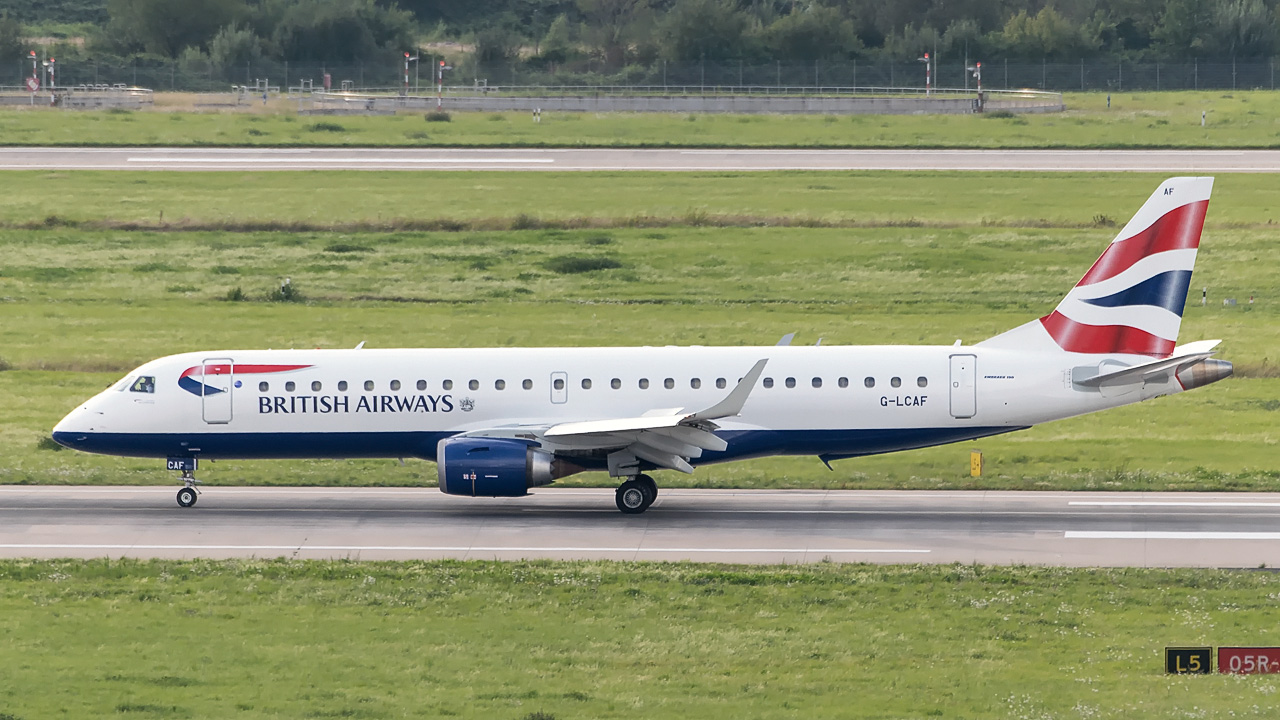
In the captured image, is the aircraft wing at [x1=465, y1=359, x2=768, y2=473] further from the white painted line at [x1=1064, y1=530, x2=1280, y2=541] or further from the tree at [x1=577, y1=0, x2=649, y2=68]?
the tree at [x1=577, y1=0, x2=649, y2=68]

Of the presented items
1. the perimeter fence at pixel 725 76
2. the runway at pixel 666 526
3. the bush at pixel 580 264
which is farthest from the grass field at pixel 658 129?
the runway at pixel 666 526

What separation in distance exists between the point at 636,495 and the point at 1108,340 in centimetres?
1073

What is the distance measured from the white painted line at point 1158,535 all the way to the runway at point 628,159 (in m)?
51.6

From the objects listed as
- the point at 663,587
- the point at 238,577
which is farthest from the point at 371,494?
the point at 663,587

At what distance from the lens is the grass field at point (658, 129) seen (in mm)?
94938

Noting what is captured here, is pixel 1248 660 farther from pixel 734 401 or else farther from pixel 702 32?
pixel 702 32

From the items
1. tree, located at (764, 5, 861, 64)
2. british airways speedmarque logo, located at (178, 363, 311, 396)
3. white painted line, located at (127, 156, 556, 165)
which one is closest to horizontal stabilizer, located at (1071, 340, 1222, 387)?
british airways speedmarque logo, located at (178, 363, 311, 396)

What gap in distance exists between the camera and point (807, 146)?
93.5 meters

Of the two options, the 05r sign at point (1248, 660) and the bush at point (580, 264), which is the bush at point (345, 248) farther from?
the 05r sign at point (1248, 660)

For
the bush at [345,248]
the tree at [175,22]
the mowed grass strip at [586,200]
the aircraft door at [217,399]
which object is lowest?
the aircraft door at [217,399]

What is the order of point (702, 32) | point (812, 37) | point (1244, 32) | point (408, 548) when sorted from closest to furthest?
point (408, 548) → point (1244, 32) → point (702, 32) → point (812, 37)

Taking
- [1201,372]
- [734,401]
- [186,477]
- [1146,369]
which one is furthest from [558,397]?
[1201,372]

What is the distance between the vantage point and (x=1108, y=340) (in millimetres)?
34719

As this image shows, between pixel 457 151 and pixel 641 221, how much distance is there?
22.5 metres
